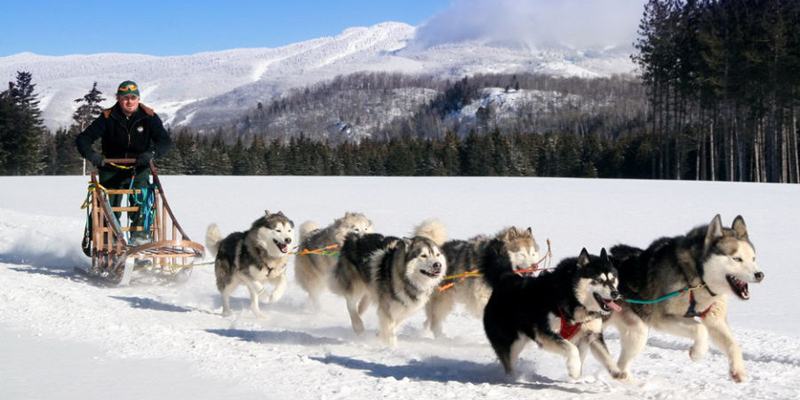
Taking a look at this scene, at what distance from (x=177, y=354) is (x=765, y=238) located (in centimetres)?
1071

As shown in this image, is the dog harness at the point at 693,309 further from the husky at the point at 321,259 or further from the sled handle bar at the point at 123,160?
the sled handle bar at the point at 123,160

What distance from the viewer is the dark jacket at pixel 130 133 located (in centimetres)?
863

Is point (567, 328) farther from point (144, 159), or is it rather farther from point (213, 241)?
point (144, 159)

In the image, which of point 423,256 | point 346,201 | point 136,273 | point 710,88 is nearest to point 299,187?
point 346,201

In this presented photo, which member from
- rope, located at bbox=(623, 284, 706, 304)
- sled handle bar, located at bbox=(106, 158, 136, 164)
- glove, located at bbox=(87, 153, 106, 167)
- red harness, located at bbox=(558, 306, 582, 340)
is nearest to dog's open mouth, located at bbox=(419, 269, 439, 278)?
red harness, located at bbox=(558, 306, 582, 340)

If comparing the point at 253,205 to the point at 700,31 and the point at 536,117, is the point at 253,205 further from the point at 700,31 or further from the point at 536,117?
the point at 536,117

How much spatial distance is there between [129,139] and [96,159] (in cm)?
72

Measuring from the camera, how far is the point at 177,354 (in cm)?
500

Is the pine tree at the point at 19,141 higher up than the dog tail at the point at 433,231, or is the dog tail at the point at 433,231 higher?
the pine tree at the point at 19,141

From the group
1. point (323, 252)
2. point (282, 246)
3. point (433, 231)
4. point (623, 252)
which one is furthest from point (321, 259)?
point (623, 252)

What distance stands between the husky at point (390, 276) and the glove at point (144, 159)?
329cm

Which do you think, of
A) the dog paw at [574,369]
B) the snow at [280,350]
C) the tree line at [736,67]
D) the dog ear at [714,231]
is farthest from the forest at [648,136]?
the dog paw at [574,369]

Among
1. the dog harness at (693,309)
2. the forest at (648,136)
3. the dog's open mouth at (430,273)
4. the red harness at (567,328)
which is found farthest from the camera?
the forest at (648,136)

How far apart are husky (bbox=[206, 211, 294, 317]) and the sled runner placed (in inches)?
31.2
